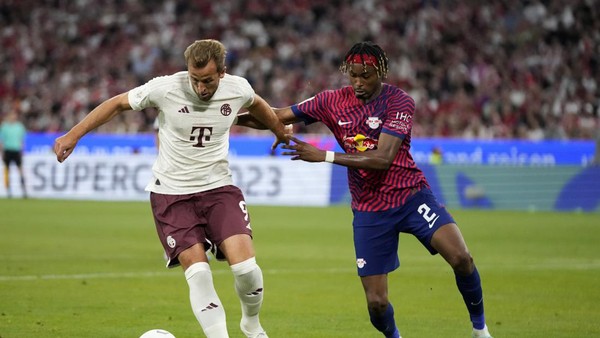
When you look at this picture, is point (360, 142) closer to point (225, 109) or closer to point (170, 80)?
point (225, 109)

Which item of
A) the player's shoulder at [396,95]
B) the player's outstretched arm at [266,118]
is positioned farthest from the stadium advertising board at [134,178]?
the player's shoulder at [396,95]

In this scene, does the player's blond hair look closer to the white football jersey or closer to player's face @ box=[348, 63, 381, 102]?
the white football jersey

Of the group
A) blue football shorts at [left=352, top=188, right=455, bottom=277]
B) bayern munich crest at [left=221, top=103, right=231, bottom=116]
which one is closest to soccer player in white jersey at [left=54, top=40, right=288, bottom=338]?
bayern munich crest at [left=221, top=103, right=231, bottom=116]

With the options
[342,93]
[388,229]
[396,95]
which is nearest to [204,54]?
[342,93]

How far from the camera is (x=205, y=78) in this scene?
7.35 meters

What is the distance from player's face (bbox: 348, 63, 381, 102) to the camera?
7.95 meters

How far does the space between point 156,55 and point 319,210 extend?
13.4 meters

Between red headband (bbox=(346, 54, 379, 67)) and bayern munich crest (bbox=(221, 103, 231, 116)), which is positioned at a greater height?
red headband (bbox=(346, 54, 379, 67))

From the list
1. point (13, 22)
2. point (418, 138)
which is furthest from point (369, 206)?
point (13, 22)

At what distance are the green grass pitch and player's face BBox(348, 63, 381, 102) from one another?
7.97ft

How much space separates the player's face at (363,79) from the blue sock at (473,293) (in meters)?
1.62

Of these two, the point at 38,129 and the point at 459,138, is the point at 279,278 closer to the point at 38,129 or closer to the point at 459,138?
the point at 459,138

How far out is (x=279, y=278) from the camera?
13.4 m

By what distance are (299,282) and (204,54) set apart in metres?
6.23
